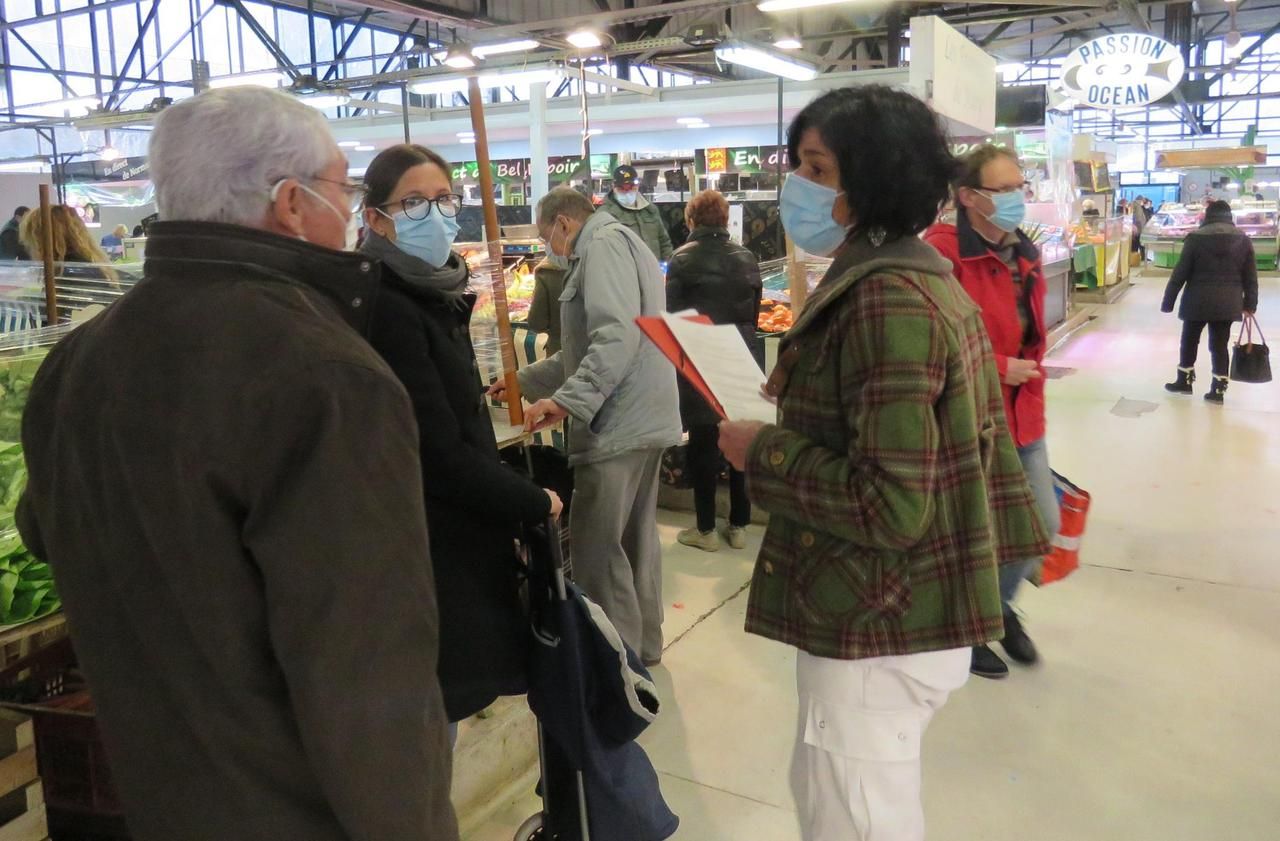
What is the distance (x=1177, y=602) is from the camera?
3.88m

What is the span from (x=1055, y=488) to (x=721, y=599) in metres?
1.37

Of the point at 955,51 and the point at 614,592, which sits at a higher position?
the point at 955,51

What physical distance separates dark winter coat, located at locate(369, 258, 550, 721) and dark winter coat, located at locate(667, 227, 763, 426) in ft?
8.31

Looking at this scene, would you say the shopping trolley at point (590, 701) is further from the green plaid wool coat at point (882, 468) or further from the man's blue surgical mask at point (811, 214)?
the man's blue surgical mask at point (811, 214)

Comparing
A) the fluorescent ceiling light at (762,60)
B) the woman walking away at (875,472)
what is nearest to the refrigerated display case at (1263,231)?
the fluorescent ceiling light at (762,60)

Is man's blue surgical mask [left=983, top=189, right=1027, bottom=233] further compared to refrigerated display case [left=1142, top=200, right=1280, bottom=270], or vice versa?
refrigerated display case [left=1142, top=200, right=1280, bottom=270]

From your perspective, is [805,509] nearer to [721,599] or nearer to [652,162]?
[721,599]

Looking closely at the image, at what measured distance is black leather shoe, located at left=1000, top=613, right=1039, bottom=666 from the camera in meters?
3.36

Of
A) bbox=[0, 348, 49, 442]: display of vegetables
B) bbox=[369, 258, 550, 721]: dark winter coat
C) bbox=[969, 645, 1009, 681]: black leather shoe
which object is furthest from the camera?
bbox=[969, 645, 1009, 681]: black leather shoe

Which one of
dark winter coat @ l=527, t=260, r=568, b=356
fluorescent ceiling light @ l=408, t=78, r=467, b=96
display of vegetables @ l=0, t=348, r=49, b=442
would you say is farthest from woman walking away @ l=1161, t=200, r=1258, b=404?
display of vegetables @ l=0, t=348, r=49, b=442

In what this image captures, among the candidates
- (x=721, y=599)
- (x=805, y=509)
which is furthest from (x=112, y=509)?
(x=721, y=599)

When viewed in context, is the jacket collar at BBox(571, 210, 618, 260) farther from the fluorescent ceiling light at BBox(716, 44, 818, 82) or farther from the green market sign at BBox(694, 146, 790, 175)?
the green market sign at BBox(694, 146, 790, 175)

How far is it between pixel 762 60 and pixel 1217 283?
4197 mm

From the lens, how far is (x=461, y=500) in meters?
1.69
